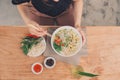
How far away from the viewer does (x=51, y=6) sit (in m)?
1.26

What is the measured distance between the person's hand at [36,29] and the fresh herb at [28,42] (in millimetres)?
21

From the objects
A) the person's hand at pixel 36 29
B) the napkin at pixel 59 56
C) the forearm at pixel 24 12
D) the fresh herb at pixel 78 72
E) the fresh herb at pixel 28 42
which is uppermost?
the forearm at pixel 24 12

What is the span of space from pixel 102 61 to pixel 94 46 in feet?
0.29

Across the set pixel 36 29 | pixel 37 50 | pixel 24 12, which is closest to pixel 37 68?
pixel 37 50

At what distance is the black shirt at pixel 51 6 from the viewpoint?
1244mm

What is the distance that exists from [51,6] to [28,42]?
247 millimetres

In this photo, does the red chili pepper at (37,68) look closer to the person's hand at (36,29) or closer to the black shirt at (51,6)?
the person's hand at (36,29)

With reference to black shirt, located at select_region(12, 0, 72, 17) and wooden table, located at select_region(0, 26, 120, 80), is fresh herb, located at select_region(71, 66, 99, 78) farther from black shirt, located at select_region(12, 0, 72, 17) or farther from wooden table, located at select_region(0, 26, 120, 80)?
black shirt, located at select_region(12, 0, 72, 17)

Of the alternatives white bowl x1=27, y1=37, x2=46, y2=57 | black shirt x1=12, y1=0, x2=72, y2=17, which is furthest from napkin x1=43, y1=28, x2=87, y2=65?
black shirt x1=12, y1=0, x2=72, y2=17

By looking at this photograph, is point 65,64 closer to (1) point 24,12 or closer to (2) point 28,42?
(2) point 28,42

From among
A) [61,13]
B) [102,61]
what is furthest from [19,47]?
[102,61]

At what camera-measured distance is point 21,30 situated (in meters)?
1.18

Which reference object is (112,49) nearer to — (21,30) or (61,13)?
(61,13)

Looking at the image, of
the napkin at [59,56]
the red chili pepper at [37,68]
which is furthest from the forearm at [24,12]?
the red chili pepper at [37,68]
